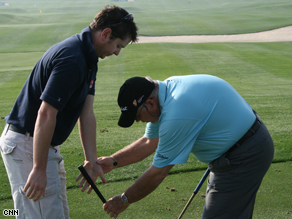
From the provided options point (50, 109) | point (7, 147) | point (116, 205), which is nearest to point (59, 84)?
point (50, 109)

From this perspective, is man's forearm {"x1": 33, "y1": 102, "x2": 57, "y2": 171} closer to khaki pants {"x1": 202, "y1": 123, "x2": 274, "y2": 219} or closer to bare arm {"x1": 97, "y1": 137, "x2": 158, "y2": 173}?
bare arm {"x1": 97, "y1": 137, "x2": 158, "y2": 173}

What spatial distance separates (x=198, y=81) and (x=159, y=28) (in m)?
31.5

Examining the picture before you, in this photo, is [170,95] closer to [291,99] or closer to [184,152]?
[184,152]

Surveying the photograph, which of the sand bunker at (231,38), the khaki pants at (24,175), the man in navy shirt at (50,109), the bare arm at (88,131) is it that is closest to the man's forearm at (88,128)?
the bare arm at (88,131)

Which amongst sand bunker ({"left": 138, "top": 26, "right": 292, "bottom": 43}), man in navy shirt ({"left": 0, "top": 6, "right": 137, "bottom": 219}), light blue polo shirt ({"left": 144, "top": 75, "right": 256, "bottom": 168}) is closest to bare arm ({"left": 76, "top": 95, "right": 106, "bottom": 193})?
man in navy shirt ({"left": 0, "top": 6, "right": 137, "bottom": 219})

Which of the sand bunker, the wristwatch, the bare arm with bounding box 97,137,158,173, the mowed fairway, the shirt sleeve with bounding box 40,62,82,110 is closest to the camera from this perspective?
the shirt sleeve with bounding box 40,62,82,110

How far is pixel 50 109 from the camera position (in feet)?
7.79

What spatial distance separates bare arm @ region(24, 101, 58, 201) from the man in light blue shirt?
54 centimetres

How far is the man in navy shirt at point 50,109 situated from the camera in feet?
7.79

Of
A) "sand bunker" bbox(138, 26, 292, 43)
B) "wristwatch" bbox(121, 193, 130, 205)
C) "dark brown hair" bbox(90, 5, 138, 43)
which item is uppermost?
"dark brown hair" bbox(90, 5, 138, 43)

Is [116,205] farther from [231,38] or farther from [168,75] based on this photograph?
[231,38]

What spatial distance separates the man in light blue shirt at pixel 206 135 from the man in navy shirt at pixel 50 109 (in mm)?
406

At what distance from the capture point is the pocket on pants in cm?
263

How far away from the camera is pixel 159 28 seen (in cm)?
3297
